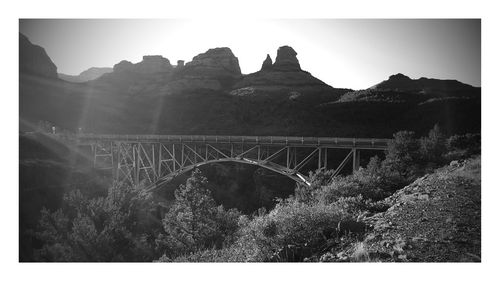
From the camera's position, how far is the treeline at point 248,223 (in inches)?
271

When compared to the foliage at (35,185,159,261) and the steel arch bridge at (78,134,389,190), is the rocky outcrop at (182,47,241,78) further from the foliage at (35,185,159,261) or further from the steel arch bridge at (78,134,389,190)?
the foliage at (35,185,159,261)

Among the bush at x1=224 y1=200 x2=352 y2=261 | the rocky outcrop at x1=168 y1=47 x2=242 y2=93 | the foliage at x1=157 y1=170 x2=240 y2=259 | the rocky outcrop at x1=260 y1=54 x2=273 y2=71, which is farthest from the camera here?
the rocky outcrop at x1=260 y1=54 x2=273 y2=71

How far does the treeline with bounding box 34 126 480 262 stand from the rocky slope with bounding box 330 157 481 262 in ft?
1.52

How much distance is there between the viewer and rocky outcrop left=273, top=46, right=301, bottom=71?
6023cm

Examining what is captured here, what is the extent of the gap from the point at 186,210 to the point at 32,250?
4.58 m

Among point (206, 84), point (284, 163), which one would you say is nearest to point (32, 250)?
point (284, 163)

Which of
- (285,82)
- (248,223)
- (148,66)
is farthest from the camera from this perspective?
(148,66)

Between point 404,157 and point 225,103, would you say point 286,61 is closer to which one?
point 225,103

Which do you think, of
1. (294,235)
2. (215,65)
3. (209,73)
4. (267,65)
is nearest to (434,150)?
(294,235)

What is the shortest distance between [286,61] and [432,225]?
5715cm

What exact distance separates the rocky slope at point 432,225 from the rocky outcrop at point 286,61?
53.5 metres

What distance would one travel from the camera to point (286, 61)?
201 ft

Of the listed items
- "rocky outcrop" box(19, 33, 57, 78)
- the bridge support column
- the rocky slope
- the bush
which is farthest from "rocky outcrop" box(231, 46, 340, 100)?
the bush
